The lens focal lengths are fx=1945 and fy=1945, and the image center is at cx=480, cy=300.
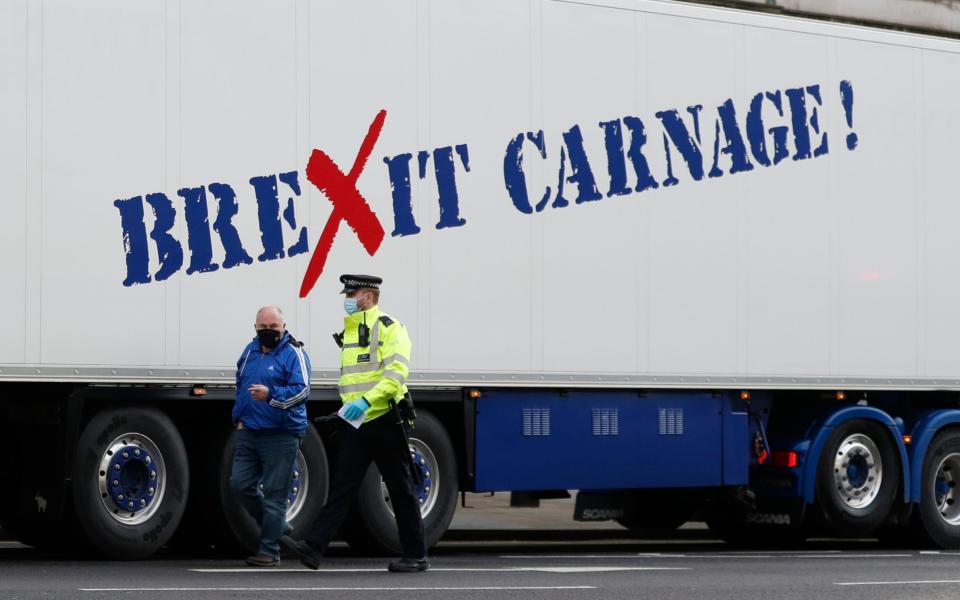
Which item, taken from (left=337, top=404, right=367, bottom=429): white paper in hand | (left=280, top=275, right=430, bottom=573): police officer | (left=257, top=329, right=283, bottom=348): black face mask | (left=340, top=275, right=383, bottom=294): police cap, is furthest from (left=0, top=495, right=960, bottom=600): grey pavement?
(left=340, top=275, right=383, bottom=294): police cap

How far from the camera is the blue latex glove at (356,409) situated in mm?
11867

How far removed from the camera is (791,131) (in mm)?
15609

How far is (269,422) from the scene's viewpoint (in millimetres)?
12281

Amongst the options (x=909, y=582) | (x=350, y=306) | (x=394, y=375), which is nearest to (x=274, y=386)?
(x=350, y=306)

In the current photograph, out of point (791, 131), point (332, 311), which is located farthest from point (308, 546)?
point (791, 131)

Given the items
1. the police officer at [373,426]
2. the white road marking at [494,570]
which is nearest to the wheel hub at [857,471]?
the white road marking at [494,570]

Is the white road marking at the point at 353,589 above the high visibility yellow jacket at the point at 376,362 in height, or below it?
below

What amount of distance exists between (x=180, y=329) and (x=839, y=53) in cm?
628

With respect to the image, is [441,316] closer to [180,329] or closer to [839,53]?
[180,329]

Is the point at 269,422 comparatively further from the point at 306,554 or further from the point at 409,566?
the point at 409,566

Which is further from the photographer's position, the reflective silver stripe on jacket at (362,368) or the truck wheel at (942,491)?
the truck wheel at (942,491)

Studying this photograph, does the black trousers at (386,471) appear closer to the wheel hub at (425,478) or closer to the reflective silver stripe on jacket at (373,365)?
the reflective silver stripe on jacket at (373,365)

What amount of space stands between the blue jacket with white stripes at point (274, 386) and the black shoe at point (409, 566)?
1162 millimetres

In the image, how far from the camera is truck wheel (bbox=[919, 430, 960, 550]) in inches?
634
